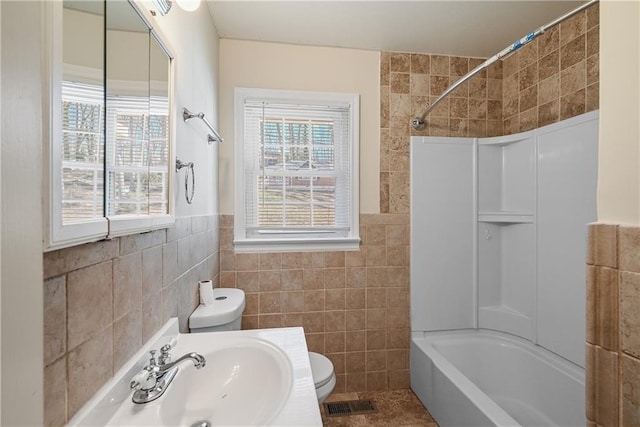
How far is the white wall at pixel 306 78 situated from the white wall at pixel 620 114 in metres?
1.59

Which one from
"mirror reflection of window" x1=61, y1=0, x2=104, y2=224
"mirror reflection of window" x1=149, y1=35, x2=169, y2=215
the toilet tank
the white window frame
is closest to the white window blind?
"mirror reflection of window" x1=61, y1=0, x2=104, y2=224

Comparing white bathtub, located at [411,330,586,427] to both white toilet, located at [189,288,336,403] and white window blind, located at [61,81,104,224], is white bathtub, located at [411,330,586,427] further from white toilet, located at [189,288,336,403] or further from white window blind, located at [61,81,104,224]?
white window blind, located at [61,81,104,224]

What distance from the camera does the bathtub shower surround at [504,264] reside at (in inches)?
65.4

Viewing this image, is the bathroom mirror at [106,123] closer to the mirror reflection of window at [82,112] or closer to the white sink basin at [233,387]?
the mirror reflection of window at [82,112]

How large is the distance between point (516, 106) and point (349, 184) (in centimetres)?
141

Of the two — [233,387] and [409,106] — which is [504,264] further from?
[233,387]

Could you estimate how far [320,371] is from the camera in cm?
157

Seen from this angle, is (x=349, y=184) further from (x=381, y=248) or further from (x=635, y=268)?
(x=635, y=268)

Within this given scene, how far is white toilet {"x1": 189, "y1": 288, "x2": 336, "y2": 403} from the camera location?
136 centimetres

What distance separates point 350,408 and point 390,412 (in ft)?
0.86

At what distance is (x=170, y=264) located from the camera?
111cm

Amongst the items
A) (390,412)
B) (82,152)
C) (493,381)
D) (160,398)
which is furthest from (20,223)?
(493,381)

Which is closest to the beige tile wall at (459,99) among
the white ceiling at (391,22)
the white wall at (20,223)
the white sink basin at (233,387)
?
the white ceiling at (391,22)

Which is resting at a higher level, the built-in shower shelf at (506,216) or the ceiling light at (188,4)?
the ceiling light at (188,4)
